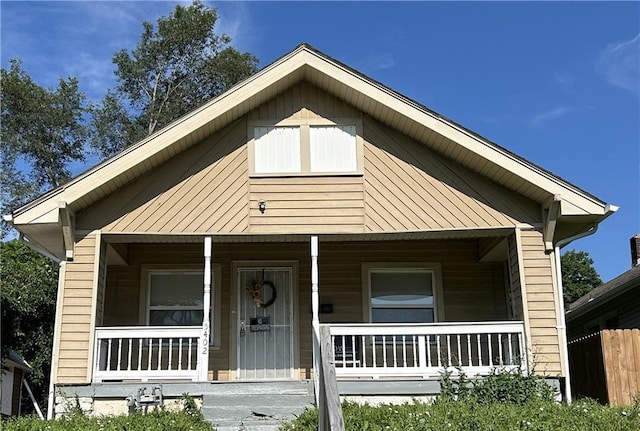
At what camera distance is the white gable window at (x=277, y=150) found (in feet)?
36.3

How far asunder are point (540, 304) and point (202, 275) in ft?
18.6

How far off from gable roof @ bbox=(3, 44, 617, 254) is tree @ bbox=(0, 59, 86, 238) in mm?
15692

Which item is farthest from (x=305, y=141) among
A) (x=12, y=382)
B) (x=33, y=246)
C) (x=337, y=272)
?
(x=12, y=382)

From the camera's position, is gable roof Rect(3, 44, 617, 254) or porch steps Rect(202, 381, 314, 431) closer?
porch steps Rect(202, 381, 314, 431)

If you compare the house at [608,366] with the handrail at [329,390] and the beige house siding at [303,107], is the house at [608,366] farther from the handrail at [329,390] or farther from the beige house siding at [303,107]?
the handrail at [329,390]

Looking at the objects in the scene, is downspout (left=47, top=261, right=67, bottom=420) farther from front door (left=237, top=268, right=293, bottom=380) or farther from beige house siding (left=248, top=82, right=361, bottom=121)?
beige house siding (left=248, top=82, right=361, bottom=121)

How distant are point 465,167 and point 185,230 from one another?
14.1ft

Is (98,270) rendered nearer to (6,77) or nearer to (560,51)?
(560,51)

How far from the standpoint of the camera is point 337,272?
12711mm

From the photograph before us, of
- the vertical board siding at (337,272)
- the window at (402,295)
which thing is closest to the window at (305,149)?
Result: the vertical board siding at (337,272)

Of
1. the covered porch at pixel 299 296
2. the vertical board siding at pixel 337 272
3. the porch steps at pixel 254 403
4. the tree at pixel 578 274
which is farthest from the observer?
the tree at pixel 578 274

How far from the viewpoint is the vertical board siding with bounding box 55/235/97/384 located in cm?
991

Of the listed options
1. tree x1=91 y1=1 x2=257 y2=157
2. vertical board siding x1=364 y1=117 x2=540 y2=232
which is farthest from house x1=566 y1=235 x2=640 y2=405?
tree x1=91 y1=1 x2=257 y2=157

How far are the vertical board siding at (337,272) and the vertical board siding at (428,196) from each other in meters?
2.02
